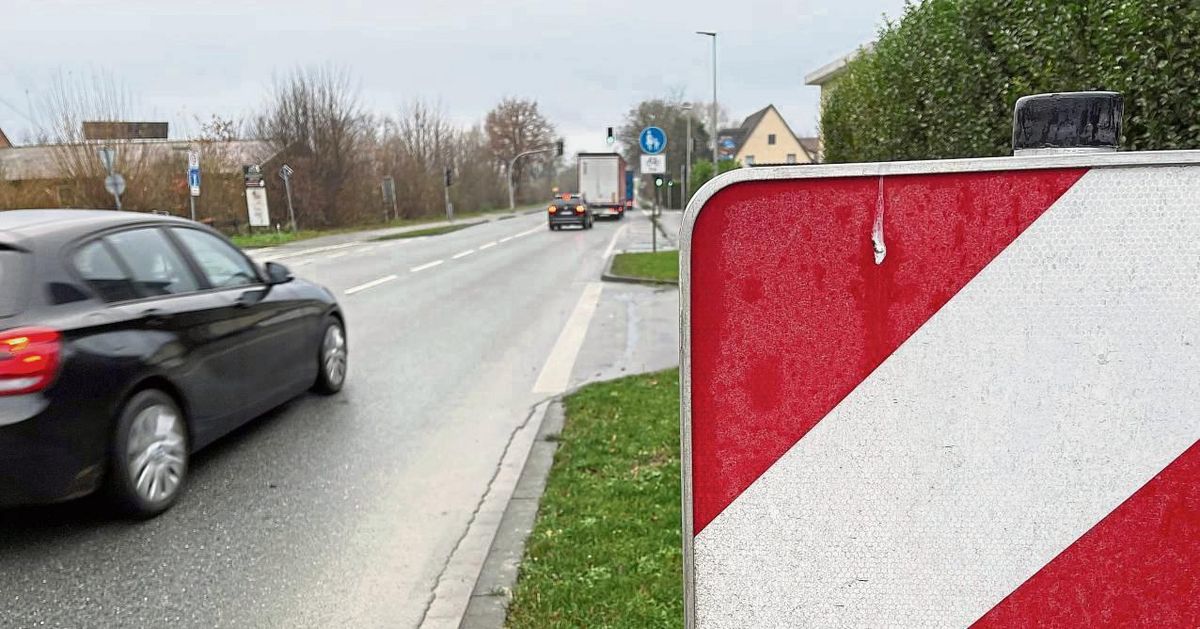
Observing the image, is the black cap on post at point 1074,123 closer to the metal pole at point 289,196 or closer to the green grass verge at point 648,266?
the green grass verge at point 648,266

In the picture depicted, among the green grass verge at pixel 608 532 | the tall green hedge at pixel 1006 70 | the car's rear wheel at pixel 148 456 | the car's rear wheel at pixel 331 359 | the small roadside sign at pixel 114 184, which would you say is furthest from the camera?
the small roadside sign at pixel 114 184

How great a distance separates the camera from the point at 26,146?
2556cm

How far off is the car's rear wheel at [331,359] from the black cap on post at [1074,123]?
20.4ft

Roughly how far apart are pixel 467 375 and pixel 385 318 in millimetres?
3808

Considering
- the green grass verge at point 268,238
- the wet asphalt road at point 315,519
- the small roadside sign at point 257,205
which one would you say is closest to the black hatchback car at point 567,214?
the green grass verge at point 268,238

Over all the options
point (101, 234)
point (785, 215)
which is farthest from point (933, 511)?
point (101, 234)

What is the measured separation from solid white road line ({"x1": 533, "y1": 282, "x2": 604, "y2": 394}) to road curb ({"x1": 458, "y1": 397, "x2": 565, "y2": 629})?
1.81 m

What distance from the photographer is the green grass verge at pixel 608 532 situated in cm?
324

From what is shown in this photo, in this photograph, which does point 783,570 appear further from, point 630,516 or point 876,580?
point 630,516

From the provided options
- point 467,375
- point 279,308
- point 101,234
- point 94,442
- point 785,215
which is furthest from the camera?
point 467,375

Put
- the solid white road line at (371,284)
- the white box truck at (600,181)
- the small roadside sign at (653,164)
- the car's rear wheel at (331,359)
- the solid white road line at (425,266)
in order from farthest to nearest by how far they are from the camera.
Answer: the white box truck at (600,181)
the small roadside sign at (653,164)
the solid white road line at (425,266)
the solid white road line at (371,284)
the car's rear wheel at (331,359)

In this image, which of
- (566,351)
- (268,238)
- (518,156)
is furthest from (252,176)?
(518,156)

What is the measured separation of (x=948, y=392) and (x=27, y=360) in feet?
12.9

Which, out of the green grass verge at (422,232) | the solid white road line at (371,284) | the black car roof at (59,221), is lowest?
the green grass verge at (422,232)
